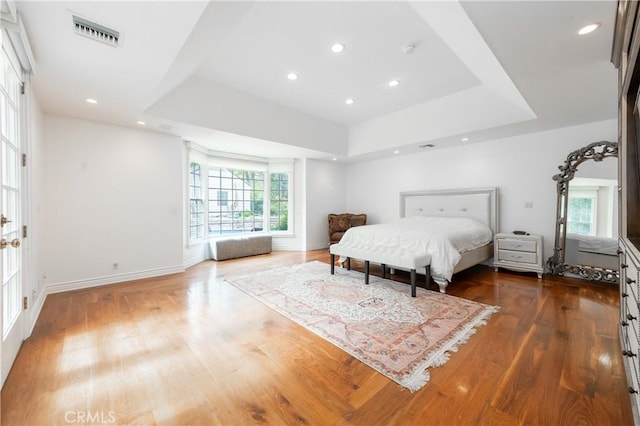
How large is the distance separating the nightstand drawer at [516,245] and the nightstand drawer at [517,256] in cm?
6

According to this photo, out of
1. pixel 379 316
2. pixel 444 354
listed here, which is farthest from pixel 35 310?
pixel 444 354

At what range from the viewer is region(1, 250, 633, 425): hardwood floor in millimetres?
1372

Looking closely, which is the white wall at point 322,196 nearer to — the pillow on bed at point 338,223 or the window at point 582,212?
the pillow on bed at point 338,223

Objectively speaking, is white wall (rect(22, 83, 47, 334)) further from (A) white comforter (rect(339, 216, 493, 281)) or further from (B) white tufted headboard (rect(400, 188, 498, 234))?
(B) white tufted headboard (rect(400, 188, 498, 234))

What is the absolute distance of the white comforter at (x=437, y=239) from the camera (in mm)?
3252

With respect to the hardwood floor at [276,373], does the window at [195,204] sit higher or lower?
higher

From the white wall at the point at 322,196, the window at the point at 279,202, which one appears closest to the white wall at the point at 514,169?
the white wall at the point at 322,196

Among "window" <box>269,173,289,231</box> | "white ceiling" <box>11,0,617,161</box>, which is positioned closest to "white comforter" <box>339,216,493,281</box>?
"white ceiling" <box>11,0,617,161</box>

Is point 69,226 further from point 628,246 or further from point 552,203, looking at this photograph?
point 552,203

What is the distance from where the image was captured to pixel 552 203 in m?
4.07

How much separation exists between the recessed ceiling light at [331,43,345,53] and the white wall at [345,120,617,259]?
333 cm

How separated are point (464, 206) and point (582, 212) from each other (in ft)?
5.19

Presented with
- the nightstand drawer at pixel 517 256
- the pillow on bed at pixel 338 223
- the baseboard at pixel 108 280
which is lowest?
the baseboard at pixel 108 280

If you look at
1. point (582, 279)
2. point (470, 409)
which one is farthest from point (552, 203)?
point (470, 409)
